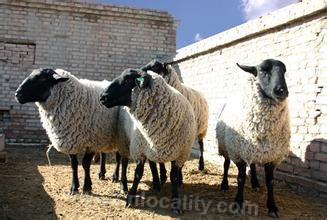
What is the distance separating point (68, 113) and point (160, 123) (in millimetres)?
1502

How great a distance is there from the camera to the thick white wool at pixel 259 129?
4801 millimetres

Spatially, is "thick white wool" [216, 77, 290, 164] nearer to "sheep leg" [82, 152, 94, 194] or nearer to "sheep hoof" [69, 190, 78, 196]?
"sheep leg" [82, 152, 94, 194]

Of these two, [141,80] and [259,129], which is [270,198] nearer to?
[259,129]

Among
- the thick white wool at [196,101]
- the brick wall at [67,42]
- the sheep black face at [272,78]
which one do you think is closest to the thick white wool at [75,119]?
the thick white wool at [196,101]

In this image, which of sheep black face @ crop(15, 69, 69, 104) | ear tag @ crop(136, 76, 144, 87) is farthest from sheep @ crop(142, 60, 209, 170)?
ear tag @ crop(136, 76, 144, 87)

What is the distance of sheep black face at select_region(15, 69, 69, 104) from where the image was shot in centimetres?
546

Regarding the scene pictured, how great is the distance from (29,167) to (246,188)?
14.3 ft

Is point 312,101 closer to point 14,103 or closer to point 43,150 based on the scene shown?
point 43,150

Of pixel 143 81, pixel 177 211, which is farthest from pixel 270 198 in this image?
pixel 143 81

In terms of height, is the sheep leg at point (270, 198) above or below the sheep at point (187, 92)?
below

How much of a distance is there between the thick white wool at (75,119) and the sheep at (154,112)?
0.92 meters

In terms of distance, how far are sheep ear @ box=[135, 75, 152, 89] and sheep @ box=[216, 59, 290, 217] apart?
1218 mm

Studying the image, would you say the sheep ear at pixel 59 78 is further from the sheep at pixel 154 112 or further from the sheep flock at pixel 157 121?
the sheep at pixel 154 112

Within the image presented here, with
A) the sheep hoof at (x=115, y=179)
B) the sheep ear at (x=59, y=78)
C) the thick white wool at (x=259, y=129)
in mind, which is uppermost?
the sheep ear at (x=59, y=78)
